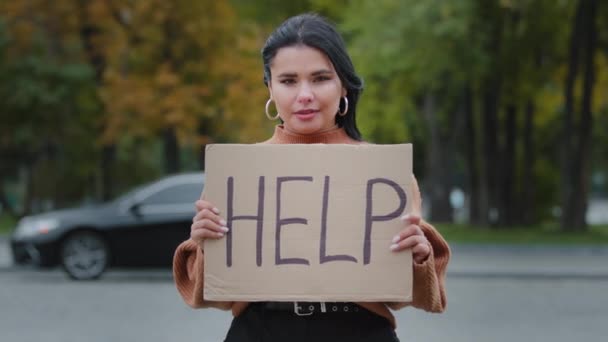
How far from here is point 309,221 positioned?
3.35 meters

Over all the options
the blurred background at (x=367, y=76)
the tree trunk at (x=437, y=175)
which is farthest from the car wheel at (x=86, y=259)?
the tree trunk at (x=437, y=175)

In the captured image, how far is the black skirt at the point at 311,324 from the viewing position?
347cm

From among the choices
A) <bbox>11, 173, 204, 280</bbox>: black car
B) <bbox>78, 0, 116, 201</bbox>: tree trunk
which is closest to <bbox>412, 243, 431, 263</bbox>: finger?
<bbox>11, 173, 204, 280</bbox>: black car

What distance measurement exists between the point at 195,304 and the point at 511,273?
15.8 m

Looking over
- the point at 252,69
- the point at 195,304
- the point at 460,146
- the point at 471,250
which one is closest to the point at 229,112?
the point at 252,69

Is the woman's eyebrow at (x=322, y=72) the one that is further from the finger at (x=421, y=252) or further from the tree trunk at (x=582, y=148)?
the tree trunk at (x=582, y=148)

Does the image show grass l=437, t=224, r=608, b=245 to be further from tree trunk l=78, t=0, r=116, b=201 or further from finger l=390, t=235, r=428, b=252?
finger l=390, t=235, r=428, b=252

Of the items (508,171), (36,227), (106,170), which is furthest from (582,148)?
(36,227)

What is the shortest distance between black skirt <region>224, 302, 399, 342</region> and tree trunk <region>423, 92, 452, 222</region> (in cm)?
3528

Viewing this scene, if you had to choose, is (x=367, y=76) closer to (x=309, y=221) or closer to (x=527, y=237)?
(x=527, y=237)

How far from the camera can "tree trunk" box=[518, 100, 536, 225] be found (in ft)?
127

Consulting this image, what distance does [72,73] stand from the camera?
35.2 meters

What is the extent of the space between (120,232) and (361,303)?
15.1m

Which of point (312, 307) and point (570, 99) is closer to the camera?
point (312, 307)
